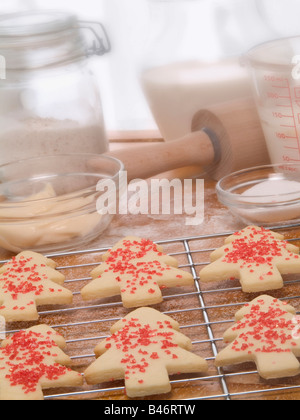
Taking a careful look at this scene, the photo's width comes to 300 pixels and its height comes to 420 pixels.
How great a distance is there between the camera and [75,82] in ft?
4.07

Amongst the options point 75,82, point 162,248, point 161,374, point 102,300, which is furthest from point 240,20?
point 161,374

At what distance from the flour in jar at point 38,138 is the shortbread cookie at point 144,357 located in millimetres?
470

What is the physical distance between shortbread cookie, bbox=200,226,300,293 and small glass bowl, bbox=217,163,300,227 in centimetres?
9

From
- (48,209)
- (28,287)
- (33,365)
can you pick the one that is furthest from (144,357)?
(48,209)

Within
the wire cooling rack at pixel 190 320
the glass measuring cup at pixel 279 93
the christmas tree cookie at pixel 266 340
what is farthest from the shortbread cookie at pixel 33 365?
the glass measuring cup at pixel 279 93

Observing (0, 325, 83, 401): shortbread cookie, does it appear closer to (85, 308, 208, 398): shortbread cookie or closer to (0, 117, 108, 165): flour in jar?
(85, 308, 208, 398): shortbread cookie

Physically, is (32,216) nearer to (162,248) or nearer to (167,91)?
(162,248)

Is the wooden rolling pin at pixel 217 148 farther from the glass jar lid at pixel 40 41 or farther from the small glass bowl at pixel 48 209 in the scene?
the glass jar lid at pixel 40 41

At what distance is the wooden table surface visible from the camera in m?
0.73

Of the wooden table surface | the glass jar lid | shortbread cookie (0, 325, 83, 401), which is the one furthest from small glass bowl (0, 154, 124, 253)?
shortbread cookie (0, 325, 83, 401)

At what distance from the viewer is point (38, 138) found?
121 cm

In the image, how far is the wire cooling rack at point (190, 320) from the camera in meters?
0.73

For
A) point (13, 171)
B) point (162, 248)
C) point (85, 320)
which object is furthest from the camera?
point (13, 171)
